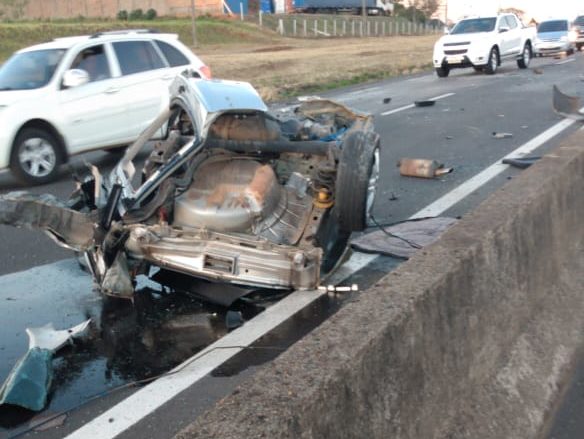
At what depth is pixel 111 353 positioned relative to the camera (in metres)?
4.79

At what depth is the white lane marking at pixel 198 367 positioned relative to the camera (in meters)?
3.85

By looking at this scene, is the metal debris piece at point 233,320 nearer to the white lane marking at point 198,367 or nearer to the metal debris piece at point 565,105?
the white lane marking at point 198,367

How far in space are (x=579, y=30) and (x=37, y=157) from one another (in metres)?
32.3

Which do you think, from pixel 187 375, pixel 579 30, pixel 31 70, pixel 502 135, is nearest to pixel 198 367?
pixel 187 375

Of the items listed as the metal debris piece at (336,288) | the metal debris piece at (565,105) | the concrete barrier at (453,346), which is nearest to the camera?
the concrete barrier at (453,346)

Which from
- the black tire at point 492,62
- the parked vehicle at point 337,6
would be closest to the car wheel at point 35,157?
the black tire at point 492,62

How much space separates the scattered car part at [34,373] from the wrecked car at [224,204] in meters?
0.62

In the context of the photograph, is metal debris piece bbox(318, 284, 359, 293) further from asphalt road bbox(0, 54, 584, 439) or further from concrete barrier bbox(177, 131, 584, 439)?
concrete barrier bbox(177, 131, 584, 439)

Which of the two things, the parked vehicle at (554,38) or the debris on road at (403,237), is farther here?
the parked vehicle at (554,38)

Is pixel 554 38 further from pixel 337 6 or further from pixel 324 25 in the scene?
pixel 337 6

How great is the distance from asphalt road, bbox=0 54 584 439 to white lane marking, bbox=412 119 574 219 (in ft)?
0.17

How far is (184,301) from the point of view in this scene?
5.61 metres

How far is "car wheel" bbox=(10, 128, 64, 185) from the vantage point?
9797 mm

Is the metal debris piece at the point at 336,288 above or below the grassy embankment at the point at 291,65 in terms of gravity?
above
